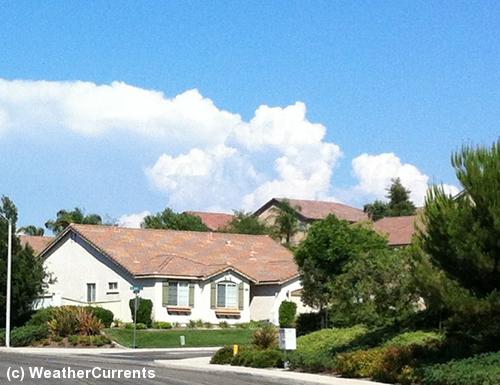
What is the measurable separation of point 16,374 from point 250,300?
33039mm

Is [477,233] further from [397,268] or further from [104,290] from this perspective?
[104,290]

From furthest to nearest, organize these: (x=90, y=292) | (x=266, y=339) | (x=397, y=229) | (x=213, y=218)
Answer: (x=213, y=218)
(x=397, y=229)
(x=90, y=292)
(x=266, y=339)

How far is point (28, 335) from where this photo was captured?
47500mm

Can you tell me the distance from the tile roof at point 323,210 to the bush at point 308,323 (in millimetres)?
61989

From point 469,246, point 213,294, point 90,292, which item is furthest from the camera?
point 90,292

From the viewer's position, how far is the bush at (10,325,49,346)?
1866 inches

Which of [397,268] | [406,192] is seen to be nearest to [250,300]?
[397,268]

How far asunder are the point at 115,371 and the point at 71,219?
68542mm

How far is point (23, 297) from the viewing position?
5100 centimetres

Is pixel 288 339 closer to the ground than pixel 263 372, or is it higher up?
higher up

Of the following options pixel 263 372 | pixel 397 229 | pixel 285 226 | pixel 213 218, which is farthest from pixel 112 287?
pixel 213 218

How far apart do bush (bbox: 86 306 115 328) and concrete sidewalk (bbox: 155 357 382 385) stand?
56.1ft

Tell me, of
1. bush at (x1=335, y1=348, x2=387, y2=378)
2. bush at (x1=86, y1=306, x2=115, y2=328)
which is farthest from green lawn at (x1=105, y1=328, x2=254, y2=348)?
bush at (x1=335, y1=348, x2=387, y2=378)

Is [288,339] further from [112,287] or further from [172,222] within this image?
[172,222]
